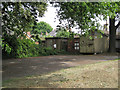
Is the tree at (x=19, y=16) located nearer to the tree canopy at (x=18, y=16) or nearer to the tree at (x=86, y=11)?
the tree canopy at (x=18, y=16)

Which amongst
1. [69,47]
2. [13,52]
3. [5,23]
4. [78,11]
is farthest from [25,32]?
[69,47]

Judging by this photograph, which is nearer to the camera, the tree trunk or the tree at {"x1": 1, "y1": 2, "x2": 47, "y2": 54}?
the tree at {"x1": 1, "y1": 2, "x2": 47, "y2": 54}

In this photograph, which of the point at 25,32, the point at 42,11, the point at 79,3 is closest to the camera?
the point at 79,3

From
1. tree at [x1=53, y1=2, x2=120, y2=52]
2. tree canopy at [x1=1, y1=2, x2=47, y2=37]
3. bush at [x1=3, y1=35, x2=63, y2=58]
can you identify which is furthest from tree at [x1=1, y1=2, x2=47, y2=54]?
bush at [x1=3, y1=35, x2=63, y2=58]

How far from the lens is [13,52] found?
43.2 ft

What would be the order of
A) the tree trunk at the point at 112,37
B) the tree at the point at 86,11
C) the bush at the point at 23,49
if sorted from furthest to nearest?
the tree trunk at the point at 112,37, the bush at the point at 23,49, the tree at the point at 86,11

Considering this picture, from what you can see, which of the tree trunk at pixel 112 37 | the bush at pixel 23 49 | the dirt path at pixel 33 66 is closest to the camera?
Answer: the dirt path at pixel 33 66

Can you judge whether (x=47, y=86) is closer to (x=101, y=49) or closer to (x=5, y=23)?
(x=5, y=23)

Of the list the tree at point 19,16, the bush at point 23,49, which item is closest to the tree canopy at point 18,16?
the tree at point 19,16

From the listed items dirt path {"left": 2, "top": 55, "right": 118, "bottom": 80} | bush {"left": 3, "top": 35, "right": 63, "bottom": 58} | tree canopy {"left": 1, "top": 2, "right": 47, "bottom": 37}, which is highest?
tree canopy {"left": 1, "top": 2, "right": 47, "bottom": 37}

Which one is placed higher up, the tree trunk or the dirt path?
the tree trunk

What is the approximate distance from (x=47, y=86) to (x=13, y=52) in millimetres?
9960

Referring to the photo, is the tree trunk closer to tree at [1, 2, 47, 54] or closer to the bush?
the bush

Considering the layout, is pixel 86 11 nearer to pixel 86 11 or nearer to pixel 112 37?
pixel 86 11
